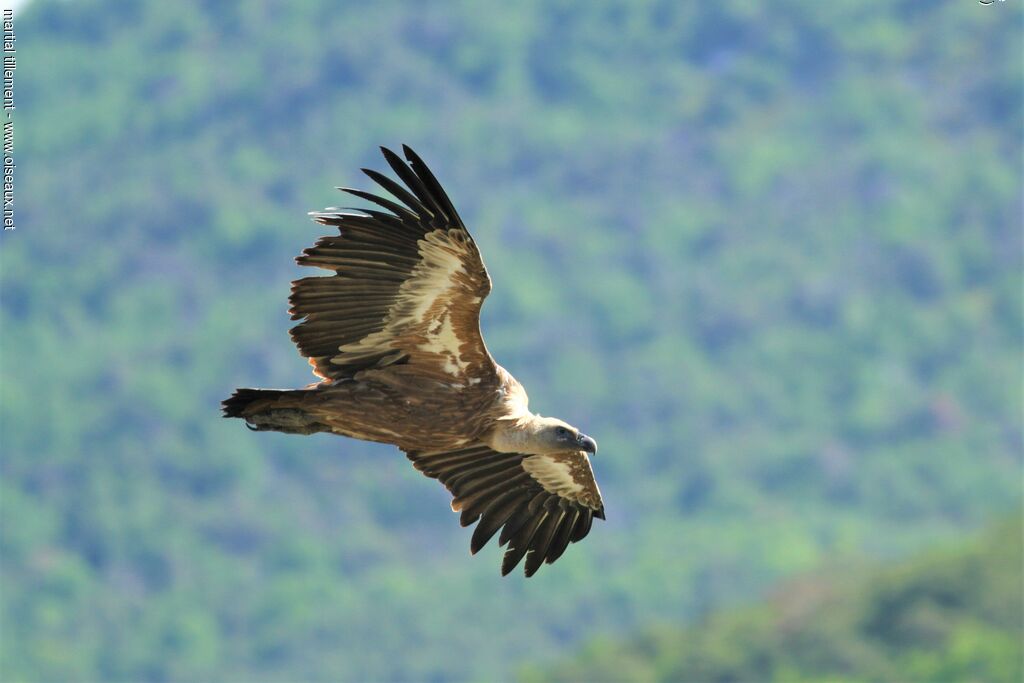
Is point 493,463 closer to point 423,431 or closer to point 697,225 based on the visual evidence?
point 423,431

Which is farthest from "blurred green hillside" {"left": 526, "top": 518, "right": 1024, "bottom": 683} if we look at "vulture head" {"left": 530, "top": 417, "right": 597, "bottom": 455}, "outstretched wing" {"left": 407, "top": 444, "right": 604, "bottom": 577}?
"vulture head" {"left": 530, "top": 417, "right": 597, "bottom": 455}

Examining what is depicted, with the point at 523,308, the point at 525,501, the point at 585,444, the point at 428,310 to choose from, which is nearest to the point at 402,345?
the point at 428,310

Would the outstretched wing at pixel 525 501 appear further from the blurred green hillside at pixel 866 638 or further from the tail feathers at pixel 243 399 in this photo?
the blurred green hillside at pixel 866 638

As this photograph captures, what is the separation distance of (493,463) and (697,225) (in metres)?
144

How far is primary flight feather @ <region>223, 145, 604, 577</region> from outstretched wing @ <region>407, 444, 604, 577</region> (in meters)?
1.15

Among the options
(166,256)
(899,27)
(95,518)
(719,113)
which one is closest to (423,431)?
(95,518)

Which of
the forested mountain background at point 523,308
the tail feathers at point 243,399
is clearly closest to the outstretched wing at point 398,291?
the tail feathers at point 243,399

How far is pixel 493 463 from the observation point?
19156mm

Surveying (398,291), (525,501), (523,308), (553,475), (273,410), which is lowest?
(273,410)

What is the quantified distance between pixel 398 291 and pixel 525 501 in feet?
9.40

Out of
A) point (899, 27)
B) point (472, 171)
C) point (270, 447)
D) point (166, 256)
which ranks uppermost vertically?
point (899, 27)

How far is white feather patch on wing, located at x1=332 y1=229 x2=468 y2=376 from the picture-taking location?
16891 millimetres

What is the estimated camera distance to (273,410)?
55.8 ft

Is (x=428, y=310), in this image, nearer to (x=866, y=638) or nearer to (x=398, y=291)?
(x=398, y=291)
